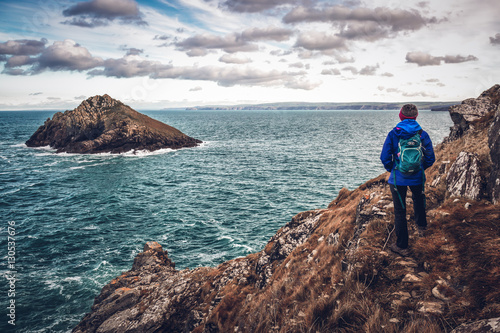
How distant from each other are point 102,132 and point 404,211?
287 ft

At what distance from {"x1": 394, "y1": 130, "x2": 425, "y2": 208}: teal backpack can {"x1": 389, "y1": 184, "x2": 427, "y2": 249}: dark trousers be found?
0.53 metres

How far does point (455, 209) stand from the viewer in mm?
8039

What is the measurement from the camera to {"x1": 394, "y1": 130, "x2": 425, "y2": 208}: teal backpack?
6.74m

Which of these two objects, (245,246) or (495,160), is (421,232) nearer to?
(495,160)

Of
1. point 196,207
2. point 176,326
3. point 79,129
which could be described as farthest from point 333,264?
point 79,129

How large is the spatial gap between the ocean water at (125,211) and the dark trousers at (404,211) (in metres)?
18.4

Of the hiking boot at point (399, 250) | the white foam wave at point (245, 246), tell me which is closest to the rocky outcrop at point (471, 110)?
the hiking boot at point (399, 250)

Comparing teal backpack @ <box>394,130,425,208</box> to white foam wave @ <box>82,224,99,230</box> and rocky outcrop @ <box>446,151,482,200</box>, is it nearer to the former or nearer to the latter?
rocky outcrop @ <box>446,151,482,200</box>

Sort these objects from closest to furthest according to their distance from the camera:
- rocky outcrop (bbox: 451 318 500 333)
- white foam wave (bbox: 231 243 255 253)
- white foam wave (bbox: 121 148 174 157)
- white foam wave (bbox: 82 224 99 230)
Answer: rocky outcrop (bbox: 451 318 500 333) → white foam wave (bbox: 231 243 255 253) → white foam wave (bbox: 82 224 99 230) → white foam wave (bbox: 121 148 174 157)

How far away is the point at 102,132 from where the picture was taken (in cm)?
7962

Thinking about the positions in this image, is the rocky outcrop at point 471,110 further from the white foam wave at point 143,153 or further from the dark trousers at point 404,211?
the white foam wave at point 143,153

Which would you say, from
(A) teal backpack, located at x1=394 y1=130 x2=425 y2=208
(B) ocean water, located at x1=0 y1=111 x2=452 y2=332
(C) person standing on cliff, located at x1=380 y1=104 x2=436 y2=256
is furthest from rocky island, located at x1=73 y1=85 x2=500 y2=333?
(B) ocean water, located at x1=0 y1=111 x2=452 y2=332

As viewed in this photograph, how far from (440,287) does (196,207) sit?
3184cm

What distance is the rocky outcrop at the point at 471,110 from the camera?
1558 centimetres
